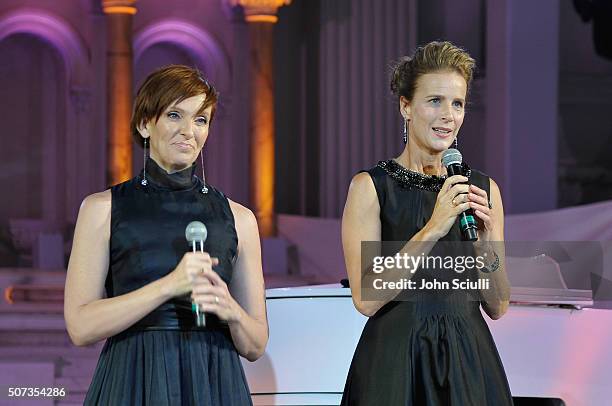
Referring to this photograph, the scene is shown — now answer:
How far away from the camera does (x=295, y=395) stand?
3.78m

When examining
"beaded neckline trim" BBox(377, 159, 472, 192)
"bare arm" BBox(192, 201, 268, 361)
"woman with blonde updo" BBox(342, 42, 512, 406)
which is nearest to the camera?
"bare arm" BBox(192, 201, 268, 361)

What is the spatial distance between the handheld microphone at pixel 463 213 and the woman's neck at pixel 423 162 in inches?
2.1

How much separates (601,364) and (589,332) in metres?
0.11

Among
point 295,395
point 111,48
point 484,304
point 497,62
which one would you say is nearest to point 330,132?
point 111,48

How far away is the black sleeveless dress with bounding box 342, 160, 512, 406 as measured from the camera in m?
2.52

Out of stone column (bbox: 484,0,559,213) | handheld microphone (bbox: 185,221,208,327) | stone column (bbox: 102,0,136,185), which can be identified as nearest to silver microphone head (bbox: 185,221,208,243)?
handheld microphone (bbox: 185,221,208,327)

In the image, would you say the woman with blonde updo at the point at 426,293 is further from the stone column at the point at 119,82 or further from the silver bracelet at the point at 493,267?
the stone column at the point at 119,82

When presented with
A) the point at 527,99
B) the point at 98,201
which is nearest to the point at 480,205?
the point at 98,201

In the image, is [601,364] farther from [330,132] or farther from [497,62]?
[330,132]

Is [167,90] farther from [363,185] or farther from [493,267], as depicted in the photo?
[493,267]

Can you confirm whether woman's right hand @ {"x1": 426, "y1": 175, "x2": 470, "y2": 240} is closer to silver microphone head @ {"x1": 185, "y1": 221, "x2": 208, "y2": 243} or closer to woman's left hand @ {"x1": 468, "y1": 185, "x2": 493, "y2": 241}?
woman's left hand @ {"x1": 468, "y1": 185, "x2": 493, "y2": 241}

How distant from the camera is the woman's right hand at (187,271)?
6.94 feet

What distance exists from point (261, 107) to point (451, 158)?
1033 cm

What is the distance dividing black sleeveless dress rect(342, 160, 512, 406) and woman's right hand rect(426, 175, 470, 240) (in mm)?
163
